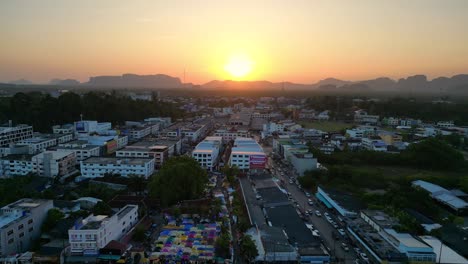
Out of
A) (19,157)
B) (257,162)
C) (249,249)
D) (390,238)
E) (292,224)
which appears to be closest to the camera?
(249,249)

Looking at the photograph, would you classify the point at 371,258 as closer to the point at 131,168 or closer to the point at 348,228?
the point at 348,228

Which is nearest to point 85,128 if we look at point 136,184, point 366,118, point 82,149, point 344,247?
point 82,149

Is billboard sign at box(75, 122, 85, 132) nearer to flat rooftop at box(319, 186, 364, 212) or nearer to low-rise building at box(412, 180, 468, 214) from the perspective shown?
flat rooftop at box(319, 186, 364, 212)

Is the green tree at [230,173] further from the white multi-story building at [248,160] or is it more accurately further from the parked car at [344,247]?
the parked car at [344,247]

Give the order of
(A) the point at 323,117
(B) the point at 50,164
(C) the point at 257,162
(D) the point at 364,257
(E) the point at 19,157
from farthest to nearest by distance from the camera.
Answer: (A) the point at 323,117, (C) the point at 257,162, (E) the point at 19,157, (B) the point at 50,164, (D) the point at 364,257

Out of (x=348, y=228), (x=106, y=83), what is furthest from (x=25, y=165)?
(x=106, y=83)

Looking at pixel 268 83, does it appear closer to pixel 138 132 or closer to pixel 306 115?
pixel 306 115
